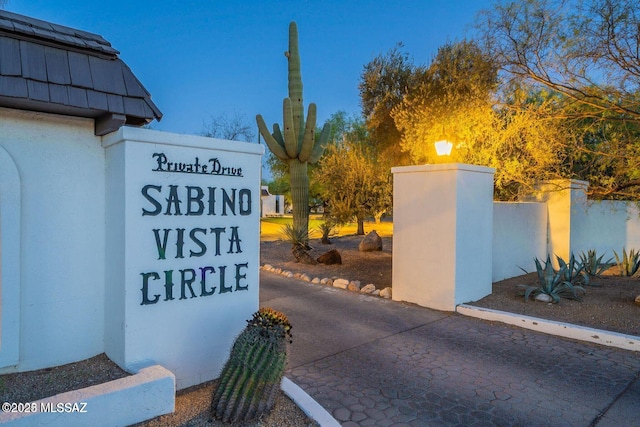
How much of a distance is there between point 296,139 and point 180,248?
27.8 feet

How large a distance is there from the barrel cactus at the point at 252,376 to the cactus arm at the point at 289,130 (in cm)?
907

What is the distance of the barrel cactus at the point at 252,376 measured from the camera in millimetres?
3143

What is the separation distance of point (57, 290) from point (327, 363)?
2907 mm

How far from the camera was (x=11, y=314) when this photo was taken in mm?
3416

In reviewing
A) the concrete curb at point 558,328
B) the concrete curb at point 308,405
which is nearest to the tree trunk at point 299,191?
the concrete curb at point 558,328

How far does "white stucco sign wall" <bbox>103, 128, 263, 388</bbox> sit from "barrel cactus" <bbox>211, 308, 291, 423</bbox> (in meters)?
0.86

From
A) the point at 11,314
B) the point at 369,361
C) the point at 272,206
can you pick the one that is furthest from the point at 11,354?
the point at 272,206

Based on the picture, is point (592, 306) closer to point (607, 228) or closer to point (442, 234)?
point (442, 234)

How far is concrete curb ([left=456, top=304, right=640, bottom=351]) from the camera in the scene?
543 centimetres

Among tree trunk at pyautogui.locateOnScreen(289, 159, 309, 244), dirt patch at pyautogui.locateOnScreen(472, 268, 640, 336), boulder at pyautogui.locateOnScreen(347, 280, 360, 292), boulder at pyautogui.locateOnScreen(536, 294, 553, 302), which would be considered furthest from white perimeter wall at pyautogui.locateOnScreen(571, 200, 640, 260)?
tree trunk at pyautogui.locateOnScreen(289, 159, 309, 244)

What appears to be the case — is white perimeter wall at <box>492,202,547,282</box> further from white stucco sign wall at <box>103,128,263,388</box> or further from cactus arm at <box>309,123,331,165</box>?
white stucco sign wall at <box>103,128,263,388</box>

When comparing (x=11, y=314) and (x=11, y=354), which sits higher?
(x=11, y=314)

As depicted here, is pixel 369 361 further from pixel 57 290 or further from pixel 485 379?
pixel 57 290

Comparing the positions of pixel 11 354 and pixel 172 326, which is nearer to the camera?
pixel 11 354
